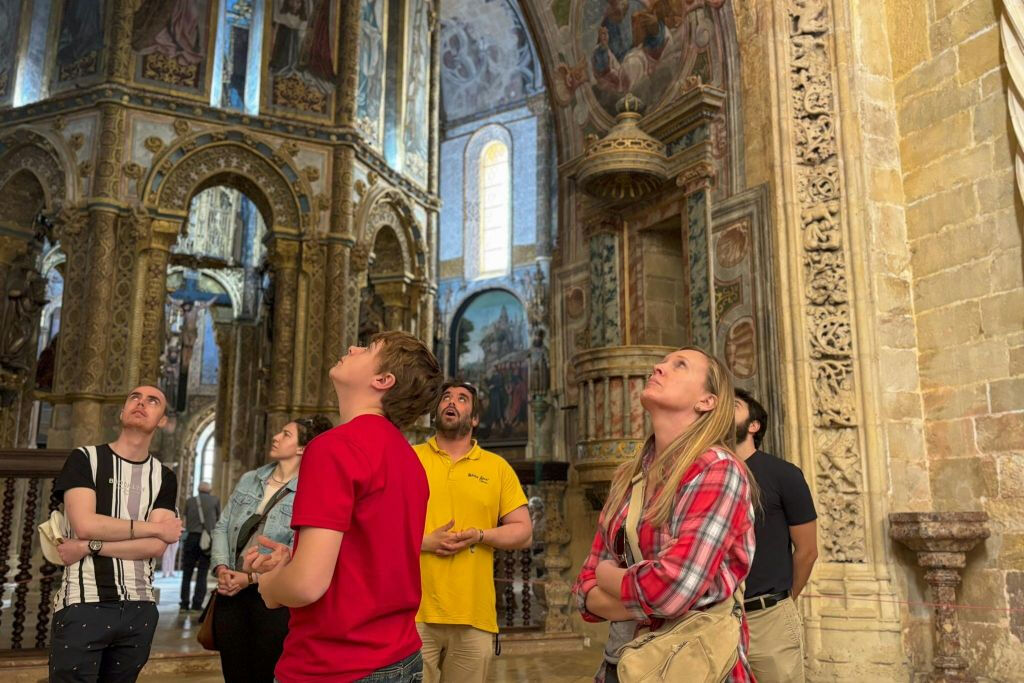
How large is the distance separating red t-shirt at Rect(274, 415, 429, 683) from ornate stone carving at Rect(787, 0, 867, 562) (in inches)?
169

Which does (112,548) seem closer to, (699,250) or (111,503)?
(111,503)

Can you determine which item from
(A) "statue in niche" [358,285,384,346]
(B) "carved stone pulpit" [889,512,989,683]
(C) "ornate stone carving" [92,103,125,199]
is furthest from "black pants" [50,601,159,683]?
(A) "statue in niche" [358,285,384,346]

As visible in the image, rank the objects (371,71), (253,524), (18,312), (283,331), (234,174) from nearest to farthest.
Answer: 1. (253,524)
2. (283,331)
3. (234,174)
4. (18,312)
5. (371,71)

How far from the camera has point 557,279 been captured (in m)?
9.52

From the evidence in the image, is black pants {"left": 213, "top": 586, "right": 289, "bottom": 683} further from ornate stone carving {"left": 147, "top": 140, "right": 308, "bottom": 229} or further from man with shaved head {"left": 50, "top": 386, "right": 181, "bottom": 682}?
ornate stone carving {"left": 147, "top": 140, "right": 308, "bottom": 229}

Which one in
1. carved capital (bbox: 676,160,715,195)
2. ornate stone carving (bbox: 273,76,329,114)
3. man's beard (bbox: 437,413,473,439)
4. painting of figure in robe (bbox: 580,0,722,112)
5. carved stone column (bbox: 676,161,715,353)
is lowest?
man's beard (bbox: 437,413,473,439)

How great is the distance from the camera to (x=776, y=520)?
3367 millimetres

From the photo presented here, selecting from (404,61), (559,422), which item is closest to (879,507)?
(559,422)

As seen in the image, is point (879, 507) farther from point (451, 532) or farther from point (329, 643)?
point (329, 643)

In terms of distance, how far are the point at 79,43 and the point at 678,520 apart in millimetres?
15729

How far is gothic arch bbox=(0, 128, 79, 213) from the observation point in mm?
14297

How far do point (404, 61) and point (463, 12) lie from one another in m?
6.85

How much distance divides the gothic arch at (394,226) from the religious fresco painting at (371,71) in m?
1.04

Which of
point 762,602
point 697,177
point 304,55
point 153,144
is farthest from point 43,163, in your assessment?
point 762,602
